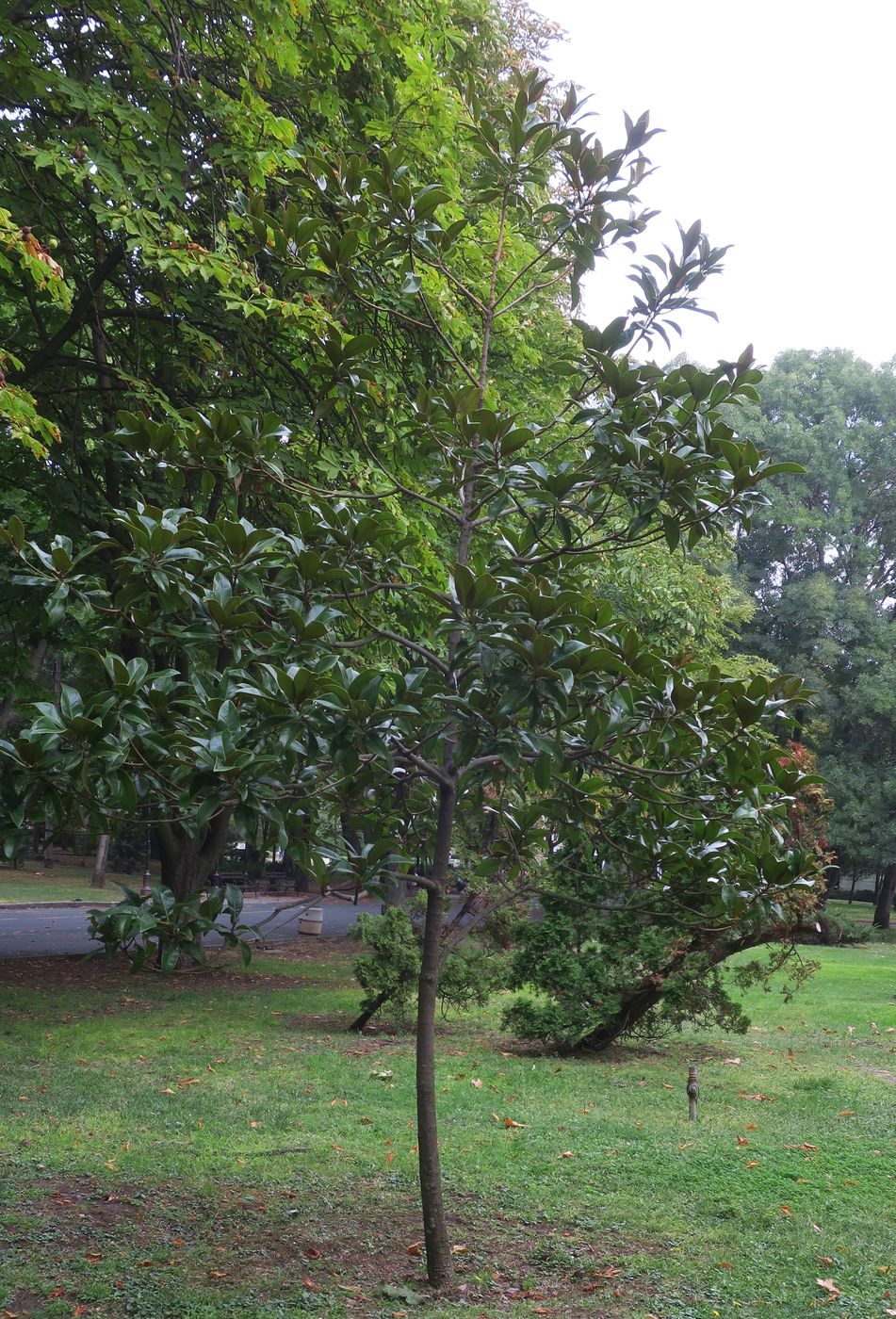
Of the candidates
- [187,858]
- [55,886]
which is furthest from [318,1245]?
[55,886]

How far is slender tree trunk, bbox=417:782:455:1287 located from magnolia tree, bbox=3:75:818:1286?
0.01m

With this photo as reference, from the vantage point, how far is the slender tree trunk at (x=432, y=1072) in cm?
431

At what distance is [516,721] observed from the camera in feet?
11.6

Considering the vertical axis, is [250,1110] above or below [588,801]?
below

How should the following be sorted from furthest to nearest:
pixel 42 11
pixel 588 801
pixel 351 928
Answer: pixel 351 928
pixel 42 11
pixel 588 801

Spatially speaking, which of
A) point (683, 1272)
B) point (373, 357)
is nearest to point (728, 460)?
point (683, 1272)

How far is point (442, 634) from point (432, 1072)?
1836mm

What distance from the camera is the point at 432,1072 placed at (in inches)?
173

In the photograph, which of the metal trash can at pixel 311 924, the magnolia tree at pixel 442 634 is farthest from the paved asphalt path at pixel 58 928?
the magnolia tree at pixel 442 634

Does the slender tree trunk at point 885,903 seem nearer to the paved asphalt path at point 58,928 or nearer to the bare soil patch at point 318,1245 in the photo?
the paved asphalt path at point 58,928

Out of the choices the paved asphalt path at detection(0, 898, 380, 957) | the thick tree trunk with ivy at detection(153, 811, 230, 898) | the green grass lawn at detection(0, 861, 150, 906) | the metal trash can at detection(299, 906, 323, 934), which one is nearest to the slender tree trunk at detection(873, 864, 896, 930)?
the paved asphalt path at detection(0, 898, 380, 957)

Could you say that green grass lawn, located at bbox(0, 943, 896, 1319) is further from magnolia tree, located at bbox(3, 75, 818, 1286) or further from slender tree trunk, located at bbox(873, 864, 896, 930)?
slender tree trunk, located at bbox(873, 864, 896, 930)

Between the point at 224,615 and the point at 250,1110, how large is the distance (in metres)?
5.19

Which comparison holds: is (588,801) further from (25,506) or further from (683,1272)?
(25,506)
